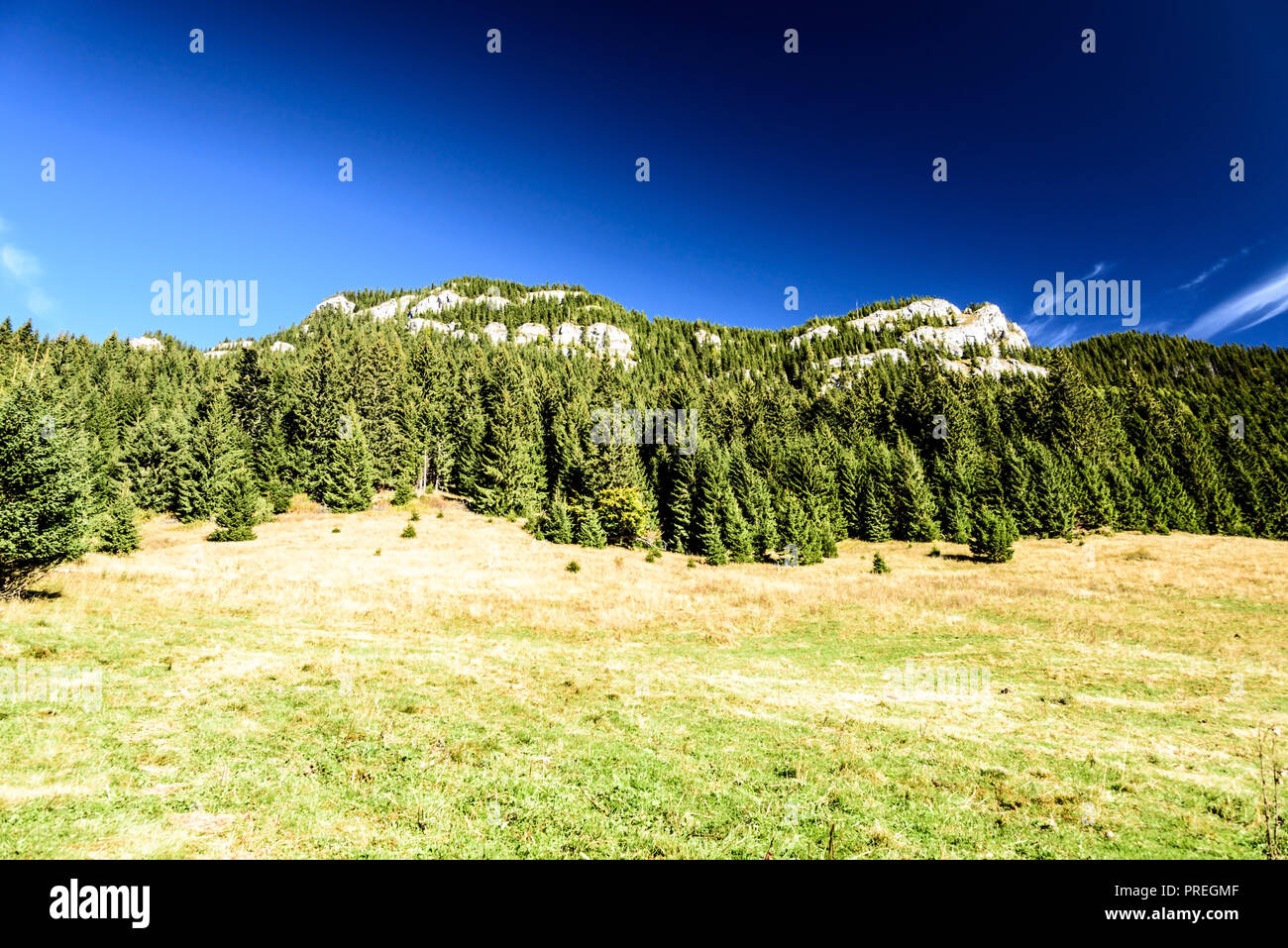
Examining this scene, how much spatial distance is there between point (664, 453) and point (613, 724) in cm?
5659

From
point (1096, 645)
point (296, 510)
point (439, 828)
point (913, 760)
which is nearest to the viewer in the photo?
point (439, 828)

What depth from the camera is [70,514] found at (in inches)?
754

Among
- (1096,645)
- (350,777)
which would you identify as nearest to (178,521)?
(350,777)

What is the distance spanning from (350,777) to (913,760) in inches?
439

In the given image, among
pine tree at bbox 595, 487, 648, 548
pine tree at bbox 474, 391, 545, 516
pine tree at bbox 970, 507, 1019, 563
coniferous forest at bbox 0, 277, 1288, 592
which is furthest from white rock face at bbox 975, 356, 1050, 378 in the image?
pine tree at bbox 474, 391, 545, 516

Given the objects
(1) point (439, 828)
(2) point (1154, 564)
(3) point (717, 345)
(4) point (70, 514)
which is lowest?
(2) point (1154, 564)

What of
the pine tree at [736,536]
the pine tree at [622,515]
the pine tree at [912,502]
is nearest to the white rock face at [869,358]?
the pine tree at [912,502]

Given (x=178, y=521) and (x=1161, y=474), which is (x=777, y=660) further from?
(x=1161, y=474)

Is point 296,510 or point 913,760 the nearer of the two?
point 913,760

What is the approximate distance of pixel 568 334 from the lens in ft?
599

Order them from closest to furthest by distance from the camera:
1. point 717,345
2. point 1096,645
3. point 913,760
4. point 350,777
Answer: point 350,777, point 913,760, point 1096,645, point 717,345
